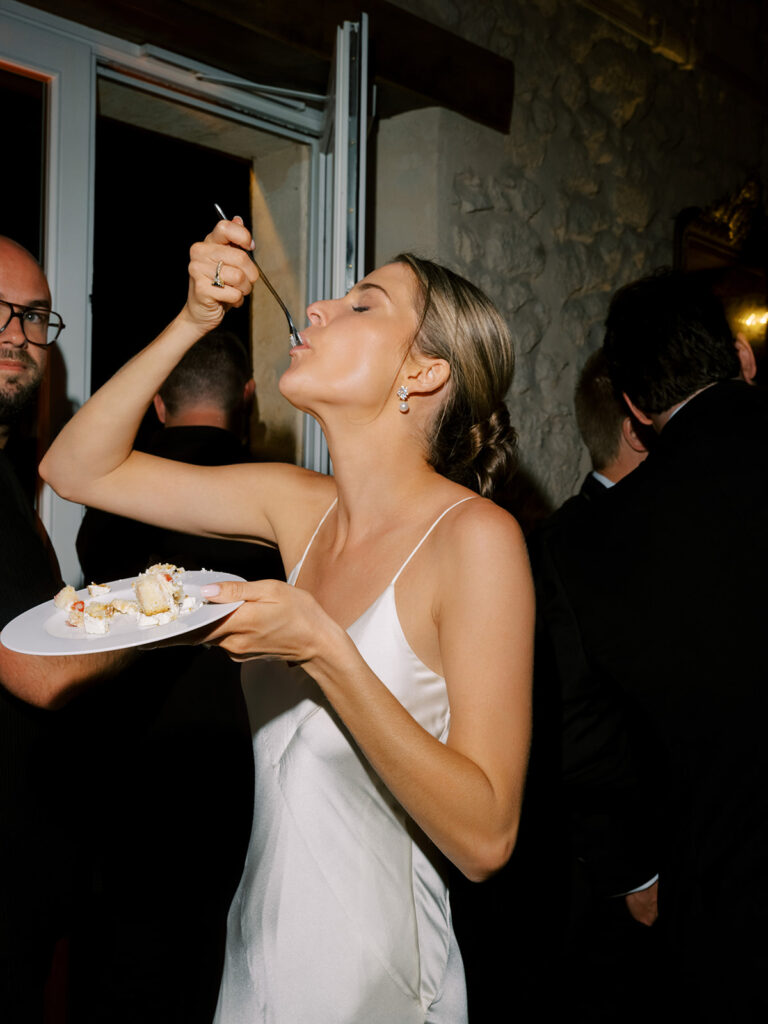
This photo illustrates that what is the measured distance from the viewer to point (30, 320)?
6.12 ft

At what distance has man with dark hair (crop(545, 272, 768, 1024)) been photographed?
1519 mm

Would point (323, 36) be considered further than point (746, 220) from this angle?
No

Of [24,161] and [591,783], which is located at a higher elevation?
[24,161]

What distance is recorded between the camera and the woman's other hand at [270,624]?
993 mm

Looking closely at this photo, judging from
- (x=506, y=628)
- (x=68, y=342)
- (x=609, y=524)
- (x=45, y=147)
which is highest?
(x=45, y=147)

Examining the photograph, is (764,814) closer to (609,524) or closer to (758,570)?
(758,570)

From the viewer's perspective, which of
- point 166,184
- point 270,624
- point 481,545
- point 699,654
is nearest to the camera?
point 270,624

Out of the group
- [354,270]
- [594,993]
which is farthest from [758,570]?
[594,993]

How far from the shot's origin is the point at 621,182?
3.47m

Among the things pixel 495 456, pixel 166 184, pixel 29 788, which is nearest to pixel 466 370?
pixel 495 456

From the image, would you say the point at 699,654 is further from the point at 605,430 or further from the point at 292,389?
the point at 605,430

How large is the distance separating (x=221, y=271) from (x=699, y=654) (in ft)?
3.51

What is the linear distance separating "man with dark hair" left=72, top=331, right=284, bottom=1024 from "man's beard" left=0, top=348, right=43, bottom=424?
1.34 feet

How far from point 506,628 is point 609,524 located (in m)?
0.66
